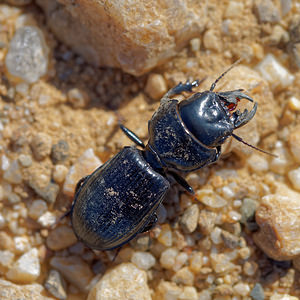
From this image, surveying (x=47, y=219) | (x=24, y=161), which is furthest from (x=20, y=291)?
(x=24, y=161)

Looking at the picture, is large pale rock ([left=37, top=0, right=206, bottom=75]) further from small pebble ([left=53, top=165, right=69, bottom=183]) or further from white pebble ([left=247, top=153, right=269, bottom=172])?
white pebble ([left=247, top=153, right=269, bottom=172])

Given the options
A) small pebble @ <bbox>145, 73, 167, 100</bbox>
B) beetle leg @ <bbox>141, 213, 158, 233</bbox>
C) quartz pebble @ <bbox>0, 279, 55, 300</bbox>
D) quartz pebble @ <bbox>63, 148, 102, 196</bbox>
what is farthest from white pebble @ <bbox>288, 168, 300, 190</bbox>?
quartz pebble @ <bbox>0, 279, 55, 300</bbox>

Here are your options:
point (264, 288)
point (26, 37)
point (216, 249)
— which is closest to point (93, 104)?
point (26, 37)

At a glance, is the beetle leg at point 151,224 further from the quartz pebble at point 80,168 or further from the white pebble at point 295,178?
the white pebble at point 295,178

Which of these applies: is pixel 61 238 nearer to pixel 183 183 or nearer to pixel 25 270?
pixel 25 270

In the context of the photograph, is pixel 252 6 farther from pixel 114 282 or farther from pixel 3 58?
pixel 114 282

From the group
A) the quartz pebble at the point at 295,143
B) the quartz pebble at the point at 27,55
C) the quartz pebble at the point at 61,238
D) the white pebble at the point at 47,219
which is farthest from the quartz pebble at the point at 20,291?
the quartz pebble at the point at 295,143
